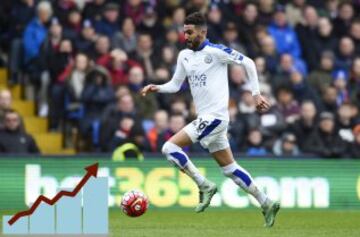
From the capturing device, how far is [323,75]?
939 inches

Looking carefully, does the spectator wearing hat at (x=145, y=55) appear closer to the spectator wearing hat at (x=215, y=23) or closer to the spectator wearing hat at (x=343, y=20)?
the spectator wearing hat at (x=215, y=23)

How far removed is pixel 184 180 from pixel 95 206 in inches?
310

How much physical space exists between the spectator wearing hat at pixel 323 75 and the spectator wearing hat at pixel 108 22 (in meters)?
3.89

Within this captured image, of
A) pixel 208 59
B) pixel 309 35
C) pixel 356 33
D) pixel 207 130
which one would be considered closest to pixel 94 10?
pixel 309 35

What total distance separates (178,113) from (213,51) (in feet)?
20.7

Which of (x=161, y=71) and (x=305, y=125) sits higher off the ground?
(x=161, y=71)

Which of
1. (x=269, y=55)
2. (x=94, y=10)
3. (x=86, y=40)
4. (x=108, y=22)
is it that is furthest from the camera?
(x=269, y=55)

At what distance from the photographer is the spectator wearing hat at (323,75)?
23703mm

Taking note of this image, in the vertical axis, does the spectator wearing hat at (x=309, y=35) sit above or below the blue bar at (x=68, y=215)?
above

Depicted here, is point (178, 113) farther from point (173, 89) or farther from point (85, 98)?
point (173, 89)

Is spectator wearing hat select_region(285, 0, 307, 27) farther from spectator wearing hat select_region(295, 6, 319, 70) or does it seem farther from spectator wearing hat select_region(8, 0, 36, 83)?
spectator wearing hat select_region(8, 0, 36, 83)

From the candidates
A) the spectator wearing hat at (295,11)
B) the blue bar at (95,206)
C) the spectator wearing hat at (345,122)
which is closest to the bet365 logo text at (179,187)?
the spectator wearing hat at (345,122)

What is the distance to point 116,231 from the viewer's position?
15.0 metres

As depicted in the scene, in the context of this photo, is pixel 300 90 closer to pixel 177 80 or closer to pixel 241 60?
pixel 177 80
